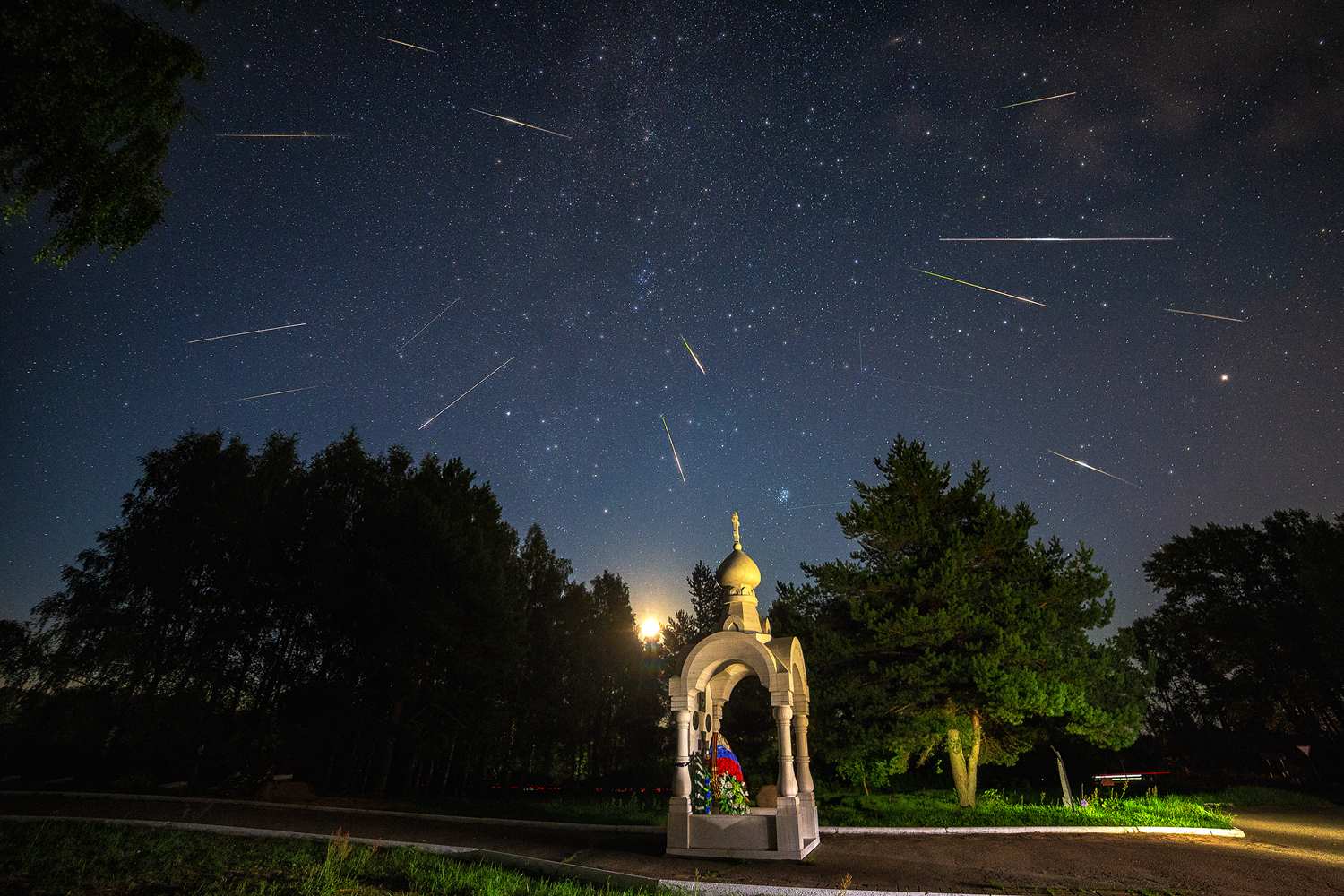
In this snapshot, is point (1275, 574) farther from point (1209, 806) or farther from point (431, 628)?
point (431, 628)

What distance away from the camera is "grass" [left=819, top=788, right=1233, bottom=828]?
12203mm

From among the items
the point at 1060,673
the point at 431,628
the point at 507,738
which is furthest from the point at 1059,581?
the point at 507,738

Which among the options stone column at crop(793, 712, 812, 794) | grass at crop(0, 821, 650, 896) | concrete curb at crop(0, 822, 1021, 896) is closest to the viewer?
grass at crop(0, 821, 650, 896)

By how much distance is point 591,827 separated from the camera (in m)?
14.4

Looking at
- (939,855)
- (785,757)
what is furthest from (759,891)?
(939,855)

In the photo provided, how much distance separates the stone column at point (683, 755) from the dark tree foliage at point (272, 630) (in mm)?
13074

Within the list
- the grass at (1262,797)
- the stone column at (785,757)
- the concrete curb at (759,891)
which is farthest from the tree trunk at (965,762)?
the concrete curb at (759,891)

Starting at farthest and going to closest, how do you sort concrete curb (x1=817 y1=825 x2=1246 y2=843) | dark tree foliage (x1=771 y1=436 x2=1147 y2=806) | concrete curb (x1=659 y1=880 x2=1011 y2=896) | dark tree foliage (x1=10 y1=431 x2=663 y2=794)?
dark tree foliage (x1=10 y1=431 x2=663 y2=794) < dark tree foliage (x1=771 y1=436 x2=1147 y2=806) < concrete curb (x1=817 y1=825 x2=1246 y2=843) < concrete curb (x1=659 y1=880 x2=1011 y2=896)

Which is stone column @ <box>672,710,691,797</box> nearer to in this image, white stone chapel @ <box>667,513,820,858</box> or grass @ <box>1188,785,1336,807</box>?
white stone chapel @ <box>667,513,820,858</box>

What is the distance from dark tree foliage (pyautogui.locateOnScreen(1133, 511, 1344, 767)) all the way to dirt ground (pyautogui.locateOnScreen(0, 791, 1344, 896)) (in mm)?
17855

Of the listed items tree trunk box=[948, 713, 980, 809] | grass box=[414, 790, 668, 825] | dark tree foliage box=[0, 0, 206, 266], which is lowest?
grass box=[414, 790, 668, 825]

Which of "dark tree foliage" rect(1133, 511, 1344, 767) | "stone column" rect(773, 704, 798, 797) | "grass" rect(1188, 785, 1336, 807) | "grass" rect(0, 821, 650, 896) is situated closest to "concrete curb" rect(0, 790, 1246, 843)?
"stone column" rect(773, 704, 798, 797)

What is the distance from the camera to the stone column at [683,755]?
10.6 m

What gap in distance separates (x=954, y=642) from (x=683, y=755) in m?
8.57
